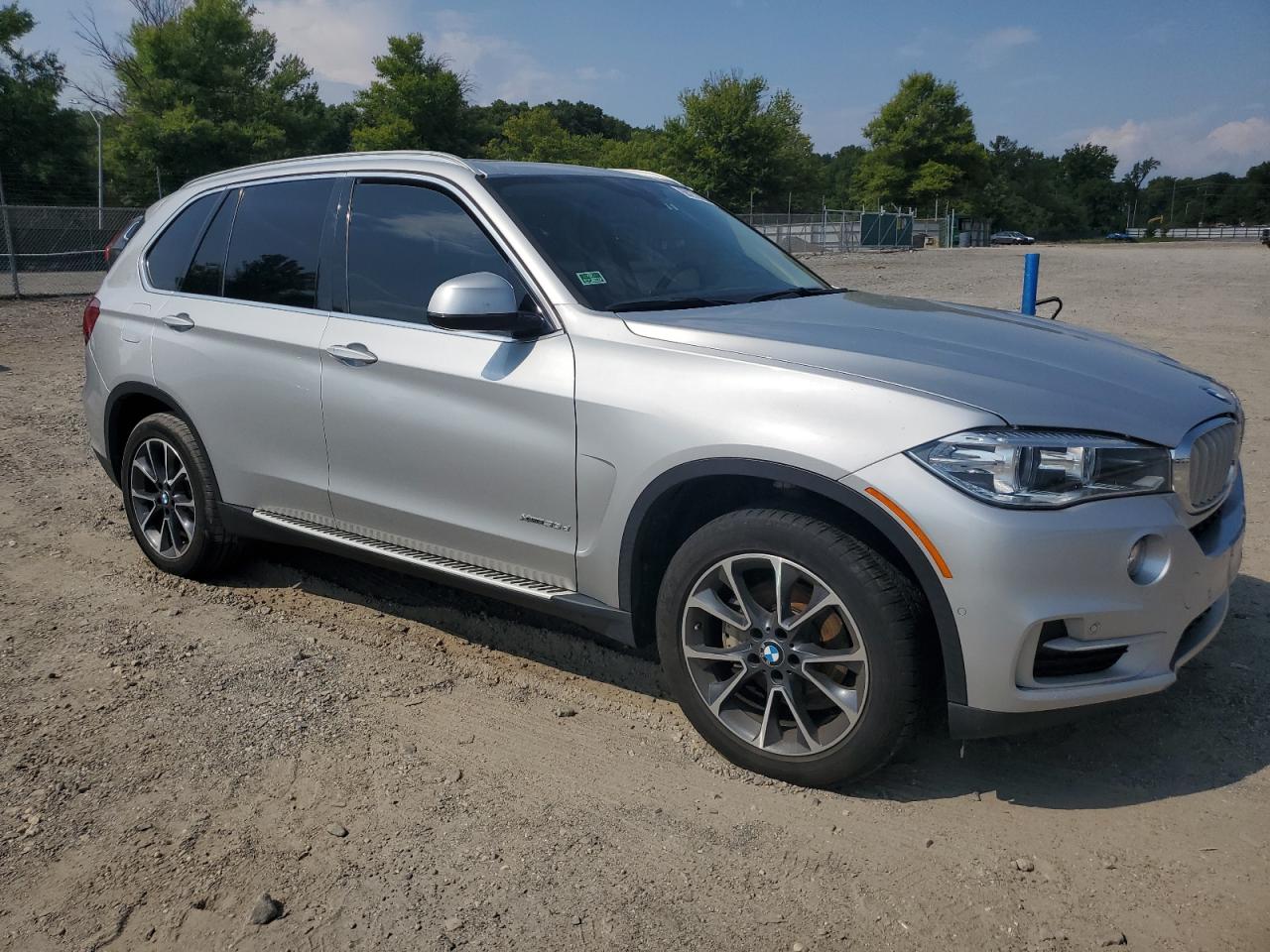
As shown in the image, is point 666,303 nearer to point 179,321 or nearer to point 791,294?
point 791,294

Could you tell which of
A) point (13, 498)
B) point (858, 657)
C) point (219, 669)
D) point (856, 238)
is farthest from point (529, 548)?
point (856, 238)

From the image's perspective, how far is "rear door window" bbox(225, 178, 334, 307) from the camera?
4.21m

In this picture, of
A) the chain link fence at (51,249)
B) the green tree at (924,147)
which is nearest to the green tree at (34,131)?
the chain link fence at (51,249)

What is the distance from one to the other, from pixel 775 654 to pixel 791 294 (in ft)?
5.17

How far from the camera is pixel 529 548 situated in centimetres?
347

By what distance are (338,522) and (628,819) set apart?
70.7 inches

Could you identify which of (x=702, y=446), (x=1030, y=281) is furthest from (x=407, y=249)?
(x=1030, y=281)

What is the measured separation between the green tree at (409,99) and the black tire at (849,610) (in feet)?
158

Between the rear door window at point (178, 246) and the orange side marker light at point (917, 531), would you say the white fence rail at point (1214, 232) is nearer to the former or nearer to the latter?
the rear door window at point (178, 246)

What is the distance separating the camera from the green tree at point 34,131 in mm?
32241

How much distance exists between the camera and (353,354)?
152 inches

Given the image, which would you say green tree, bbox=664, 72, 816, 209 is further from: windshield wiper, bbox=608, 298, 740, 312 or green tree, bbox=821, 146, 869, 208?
windshield wiper, bbox=608, 298, 740, 312

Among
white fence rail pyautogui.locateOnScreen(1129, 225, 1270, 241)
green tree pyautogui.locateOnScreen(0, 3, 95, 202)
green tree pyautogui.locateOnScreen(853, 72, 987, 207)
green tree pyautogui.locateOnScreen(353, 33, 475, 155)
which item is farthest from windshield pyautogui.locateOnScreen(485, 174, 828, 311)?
white fence rail pyautogui.locateOnScreen(1129, 225, 1270, 241)

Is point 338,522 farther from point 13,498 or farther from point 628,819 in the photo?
point 13,498
